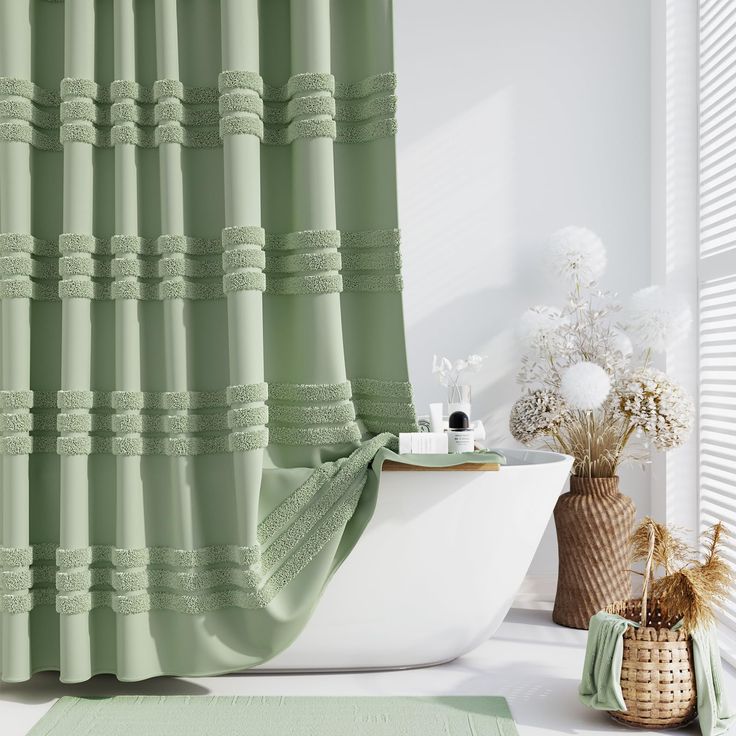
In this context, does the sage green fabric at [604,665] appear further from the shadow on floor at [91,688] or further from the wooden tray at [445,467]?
the shadow on floor at [91,688]

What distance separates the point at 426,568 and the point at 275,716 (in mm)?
516

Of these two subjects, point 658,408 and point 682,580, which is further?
point 658,408

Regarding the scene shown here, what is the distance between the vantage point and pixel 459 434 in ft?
7.01

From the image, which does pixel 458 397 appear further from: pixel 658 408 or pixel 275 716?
pixel 275 716

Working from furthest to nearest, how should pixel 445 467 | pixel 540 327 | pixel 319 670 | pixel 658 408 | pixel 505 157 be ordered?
pixel 505 157
pixel 540 327
pixel 658 408
pixel 319 670
pixel 445 467

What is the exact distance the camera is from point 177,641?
2047 mm

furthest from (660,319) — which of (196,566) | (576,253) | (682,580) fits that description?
(196,566)

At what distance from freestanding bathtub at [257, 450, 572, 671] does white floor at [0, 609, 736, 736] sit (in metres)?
0.07

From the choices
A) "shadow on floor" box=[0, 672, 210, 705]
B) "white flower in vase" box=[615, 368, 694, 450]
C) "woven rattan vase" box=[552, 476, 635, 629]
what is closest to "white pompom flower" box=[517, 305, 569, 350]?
"white flower in vase" box=[615, 368, 694, 450]

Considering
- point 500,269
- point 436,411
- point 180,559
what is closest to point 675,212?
point 500,269

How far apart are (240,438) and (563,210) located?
1600 mm

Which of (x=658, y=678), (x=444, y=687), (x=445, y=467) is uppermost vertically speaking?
(x=445, y=467)

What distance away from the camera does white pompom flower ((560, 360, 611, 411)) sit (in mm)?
2490

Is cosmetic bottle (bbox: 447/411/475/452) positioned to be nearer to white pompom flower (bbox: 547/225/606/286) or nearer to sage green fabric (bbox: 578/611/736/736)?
sage green fabric (bbox: 578/611/736/736)
